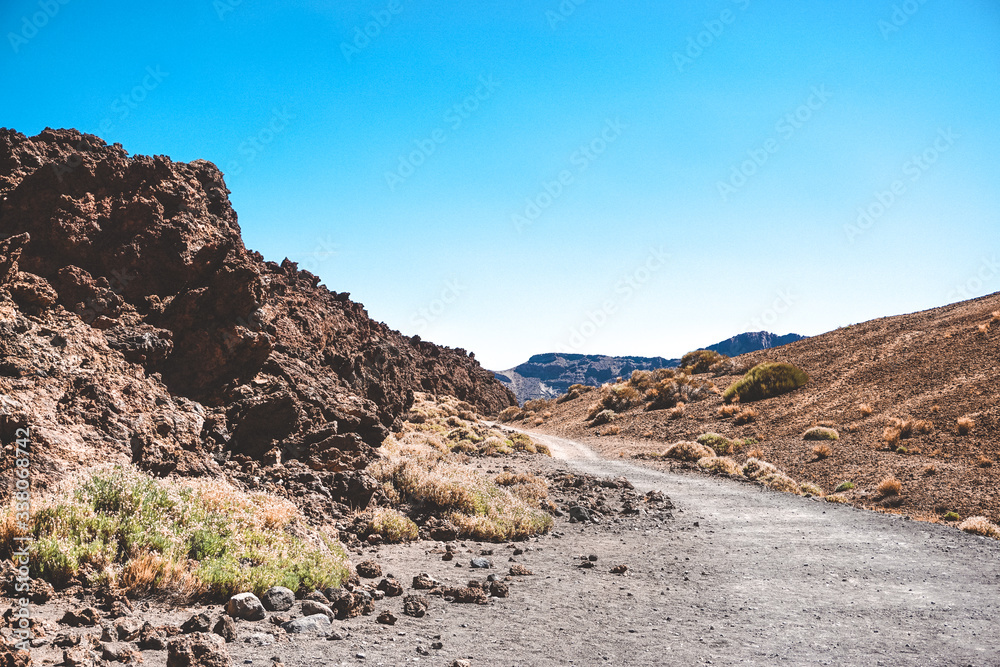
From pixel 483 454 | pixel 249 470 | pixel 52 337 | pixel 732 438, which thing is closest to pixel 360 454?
pixel 249 470

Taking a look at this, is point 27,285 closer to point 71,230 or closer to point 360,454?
point 71,230

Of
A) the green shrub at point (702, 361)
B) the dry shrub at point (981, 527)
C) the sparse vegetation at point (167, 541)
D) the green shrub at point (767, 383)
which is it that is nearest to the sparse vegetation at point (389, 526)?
the sparse vegetation at point (167, 541)

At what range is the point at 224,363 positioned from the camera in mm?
8859

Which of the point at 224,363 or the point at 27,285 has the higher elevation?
the point at 27,285

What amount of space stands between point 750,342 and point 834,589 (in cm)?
19063

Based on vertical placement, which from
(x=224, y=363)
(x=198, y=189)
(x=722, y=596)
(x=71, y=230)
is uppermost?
(x=198, y=189)

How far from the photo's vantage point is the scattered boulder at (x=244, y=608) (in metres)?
5.04

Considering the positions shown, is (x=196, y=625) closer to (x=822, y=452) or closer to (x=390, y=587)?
(x=390, y=587)

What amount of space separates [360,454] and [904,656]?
8.45 meters

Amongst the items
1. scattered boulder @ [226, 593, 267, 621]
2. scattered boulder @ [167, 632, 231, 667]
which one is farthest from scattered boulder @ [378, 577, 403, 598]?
scattered boulder @ [167, 632, 231, 667]

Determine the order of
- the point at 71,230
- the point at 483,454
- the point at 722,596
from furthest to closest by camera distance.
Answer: the point at 483,454, the point at 71,230, the point at 722,596

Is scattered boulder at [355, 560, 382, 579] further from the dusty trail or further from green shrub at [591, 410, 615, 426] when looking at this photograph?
green shrub at [591, 410, 615, 426]

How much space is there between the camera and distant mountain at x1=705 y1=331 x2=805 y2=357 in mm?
177275

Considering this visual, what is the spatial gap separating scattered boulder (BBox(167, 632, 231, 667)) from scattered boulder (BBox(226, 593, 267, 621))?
36.1 inches
